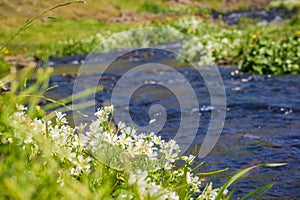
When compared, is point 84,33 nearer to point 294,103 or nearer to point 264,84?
point 264,84

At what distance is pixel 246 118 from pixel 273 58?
3586 millimetres

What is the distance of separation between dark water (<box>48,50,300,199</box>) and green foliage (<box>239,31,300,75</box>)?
12.2 inches

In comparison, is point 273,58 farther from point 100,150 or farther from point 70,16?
point 70,16

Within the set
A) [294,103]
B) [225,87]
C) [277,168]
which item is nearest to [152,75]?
[225,87]

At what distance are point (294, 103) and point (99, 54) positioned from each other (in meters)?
9.84

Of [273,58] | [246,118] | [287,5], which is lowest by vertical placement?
[287,5]

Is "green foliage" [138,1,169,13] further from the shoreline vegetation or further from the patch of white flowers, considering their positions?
the patch of white flowers

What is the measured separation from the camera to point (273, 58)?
31.8 ft

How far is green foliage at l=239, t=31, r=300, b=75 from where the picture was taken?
9422 millimetres

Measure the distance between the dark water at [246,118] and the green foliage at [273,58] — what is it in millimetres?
309

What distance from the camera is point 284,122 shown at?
19.8ft

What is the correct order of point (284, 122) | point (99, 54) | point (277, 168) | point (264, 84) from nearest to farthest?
1. point (277, 168)
2. point (284, 122)
3. point (264, 84)
4. point (99, 54)

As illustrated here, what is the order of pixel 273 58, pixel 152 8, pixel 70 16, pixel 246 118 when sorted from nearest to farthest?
pixel 246 118, pixel 273 58, pixel 70 16, pixel 152 8

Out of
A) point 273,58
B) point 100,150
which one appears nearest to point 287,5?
point 273,58
